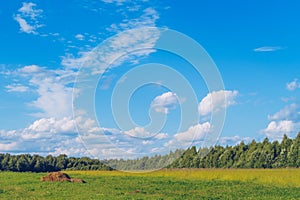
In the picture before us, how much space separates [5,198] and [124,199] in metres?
6.27

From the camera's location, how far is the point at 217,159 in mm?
78688

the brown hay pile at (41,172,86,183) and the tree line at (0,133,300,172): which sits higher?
the tree line at (0,133,300,172)

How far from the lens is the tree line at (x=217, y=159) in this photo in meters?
67.2

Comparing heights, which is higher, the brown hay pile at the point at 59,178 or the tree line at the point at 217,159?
the tree line at the point at 217,159

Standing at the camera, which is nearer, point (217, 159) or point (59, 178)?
point (59, 178)

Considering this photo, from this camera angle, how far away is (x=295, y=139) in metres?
68.6

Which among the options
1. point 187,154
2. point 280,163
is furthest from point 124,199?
point 187,154

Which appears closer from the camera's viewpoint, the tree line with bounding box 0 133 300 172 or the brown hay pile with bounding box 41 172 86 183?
the brown hay pile with bounding box 41 172 86 183

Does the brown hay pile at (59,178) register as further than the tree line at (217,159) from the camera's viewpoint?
No

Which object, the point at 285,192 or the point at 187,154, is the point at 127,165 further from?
the point at 187,154

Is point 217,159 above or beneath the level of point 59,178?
above

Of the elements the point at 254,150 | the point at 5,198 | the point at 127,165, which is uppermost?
the point at 254,150

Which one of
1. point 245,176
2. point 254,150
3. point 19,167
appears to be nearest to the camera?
point 245,176

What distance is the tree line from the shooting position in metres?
67.2
